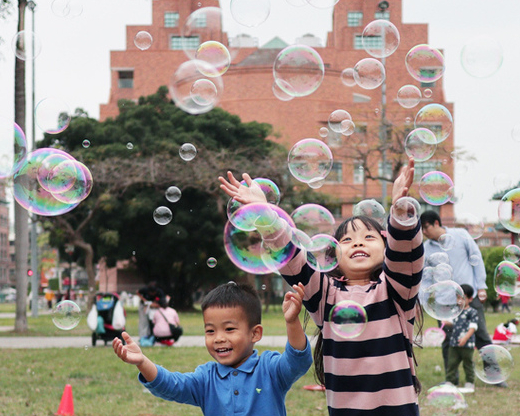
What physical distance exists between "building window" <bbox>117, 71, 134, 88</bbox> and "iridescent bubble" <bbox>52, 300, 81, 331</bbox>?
45.8 metres

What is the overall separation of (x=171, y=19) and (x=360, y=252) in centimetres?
5261

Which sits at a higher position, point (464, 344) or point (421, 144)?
point (421, 144)

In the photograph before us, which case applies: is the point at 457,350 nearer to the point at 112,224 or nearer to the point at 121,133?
the point at 112,224

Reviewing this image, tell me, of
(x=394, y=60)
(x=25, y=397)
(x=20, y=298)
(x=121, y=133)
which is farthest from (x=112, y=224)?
(x=394, y=60)

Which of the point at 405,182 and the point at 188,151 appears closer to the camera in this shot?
the point at 405,182

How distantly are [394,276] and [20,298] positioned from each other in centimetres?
1423

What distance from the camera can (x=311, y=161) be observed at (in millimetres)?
4984

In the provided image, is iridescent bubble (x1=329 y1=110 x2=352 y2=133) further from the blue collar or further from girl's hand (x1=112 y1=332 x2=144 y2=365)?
girl's hand (x1=112 y1=332 x2=144 y2=365)

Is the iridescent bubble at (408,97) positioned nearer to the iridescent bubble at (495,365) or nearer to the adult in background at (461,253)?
the adult in background at (461,253)

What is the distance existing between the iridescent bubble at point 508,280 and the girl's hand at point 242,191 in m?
2.85

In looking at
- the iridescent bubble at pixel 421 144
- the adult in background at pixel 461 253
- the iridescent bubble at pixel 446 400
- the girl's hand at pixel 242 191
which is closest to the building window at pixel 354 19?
the adult in background at pixel 461 253

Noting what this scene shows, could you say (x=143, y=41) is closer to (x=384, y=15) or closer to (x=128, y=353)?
(x=128, y=353)

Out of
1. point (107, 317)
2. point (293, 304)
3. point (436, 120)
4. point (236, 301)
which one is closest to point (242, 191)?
point (236, 301)

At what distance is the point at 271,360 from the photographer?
286cm
